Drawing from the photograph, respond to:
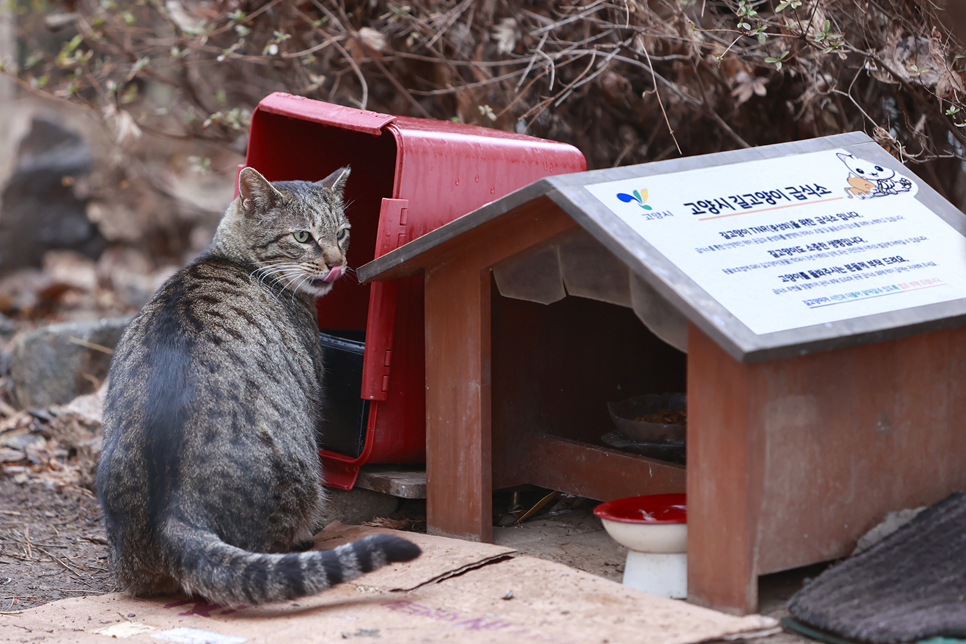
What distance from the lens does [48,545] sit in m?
3.91

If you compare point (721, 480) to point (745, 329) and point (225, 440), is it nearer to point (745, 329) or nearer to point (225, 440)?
point (745, 329)

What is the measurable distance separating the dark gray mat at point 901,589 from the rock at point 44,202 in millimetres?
9129

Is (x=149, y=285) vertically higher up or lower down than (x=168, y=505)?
higher up

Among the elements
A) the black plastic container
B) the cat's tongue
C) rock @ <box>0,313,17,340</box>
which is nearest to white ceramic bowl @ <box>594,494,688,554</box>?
the black plastic container

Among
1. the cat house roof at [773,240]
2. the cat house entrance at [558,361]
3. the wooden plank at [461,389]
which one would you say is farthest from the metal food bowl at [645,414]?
the cat house roof at [773,240]

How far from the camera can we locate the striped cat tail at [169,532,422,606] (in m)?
2.66

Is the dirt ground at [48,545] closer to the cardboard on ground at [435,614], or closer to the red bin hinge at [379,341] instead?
the cardboard on ground at [435,614]

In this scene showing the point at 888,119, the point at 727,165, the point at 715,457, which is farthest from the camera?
the point at 888,119

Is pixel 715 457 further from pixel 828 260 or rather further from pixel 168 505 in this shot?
pixel 168 505

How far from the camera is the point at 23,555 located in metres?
3.78

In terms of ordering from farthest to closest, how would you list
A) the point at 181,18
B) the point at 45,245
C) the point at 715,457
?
the point at 45,245 → the point at 181,18 → the point at 715,457

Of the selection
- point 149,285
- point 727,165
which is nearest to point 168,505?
point 727,165

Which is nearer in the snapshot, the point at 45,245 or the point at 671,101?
the point at 671,101

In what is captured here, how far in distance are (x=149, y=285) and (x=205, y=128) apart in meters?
4.30
